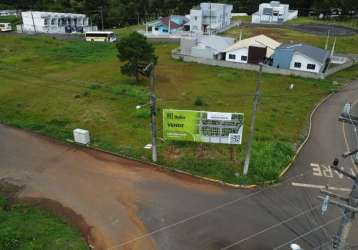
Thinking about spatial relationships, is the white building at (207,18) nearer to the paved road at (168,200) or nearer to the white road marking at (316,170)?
the white road marking at (316,170)

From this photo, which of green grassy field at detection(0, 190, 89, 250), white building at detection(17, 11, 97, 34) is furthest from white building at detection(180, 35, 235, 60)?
white building at detection(17, 11, 97, 34)

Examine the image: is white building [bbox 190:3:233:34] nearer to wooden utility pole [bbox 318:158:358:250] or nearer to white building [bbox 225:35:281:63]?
white building [bbox 225:35:281:63]

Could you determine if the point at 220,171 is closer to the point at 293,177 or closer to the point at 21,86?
the point at 293,177

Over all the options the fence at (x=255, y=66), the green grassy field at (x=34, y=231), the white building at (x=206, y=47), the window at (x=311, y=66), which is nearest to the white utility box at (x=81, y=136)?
the green grassy field at (x=34, y=231)

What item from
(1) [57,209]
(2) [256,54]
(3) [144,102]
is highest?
(2) [256,54]

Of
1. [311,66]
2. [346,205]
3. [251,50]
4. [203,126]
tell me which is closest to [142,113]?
[203,126]

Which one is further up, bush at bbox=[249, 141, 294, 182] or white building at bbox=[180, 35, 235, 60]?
white building at bbox=[180, 35, 235, 60]

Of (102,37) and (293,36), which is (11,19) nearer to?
(102,37)
